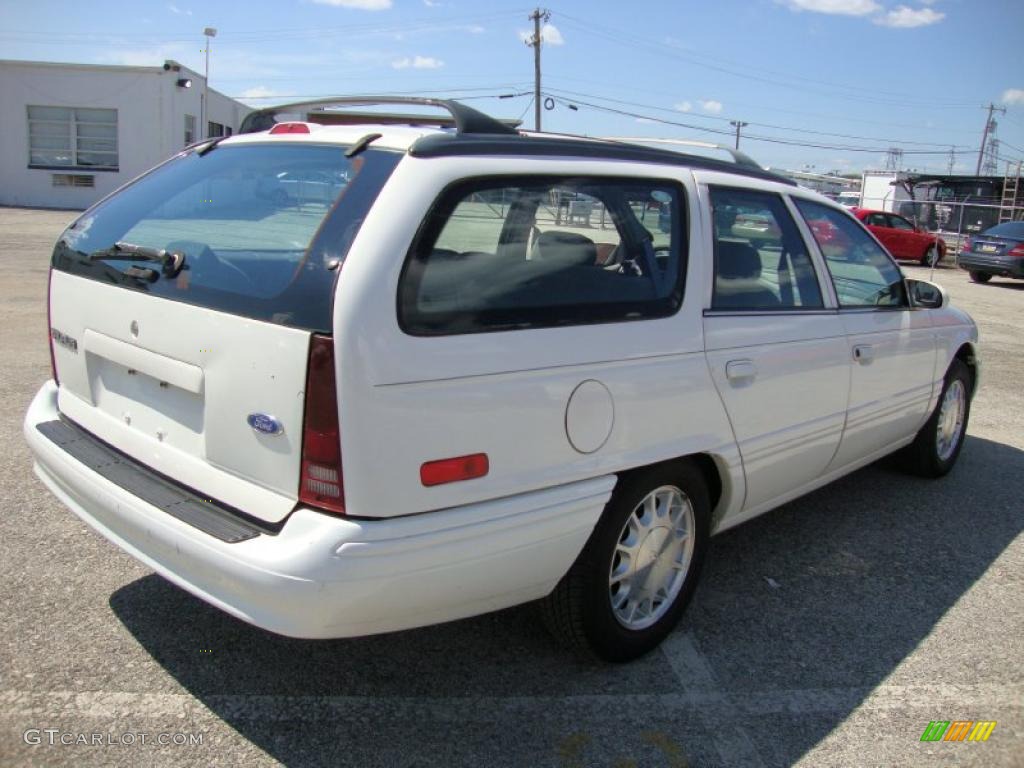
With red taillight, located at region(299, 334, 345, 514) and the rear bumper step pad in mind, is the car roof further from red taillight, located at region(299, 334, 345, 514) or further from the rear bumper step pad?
the rear bumper step pad

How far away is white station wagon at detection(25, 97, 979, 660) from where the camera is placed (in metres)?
2.32

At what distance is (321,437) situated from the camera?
2303 mm

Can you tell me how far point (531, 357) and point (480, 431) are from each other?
276 millimetres

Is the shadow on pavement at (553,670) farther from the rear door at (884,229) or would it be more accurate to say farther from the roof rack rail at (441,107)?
the rear door at (884,229)

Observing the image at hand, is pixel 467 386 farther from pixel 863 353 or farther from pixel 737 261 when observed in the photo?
pixel 863 353

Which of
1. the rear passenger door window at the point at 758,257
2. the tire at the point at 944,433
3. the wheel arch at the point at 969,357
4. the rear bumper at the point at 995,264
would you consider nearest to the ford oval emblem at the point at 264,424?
the rear passenger door window at the point at 758,257

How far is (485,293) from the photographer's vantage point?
2.54 m

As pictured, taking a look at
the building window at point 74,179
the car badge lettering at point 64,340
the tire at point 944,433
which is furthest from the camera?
the building window at point 74,179

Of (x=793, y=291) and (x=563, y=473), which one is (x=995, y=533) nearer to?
(x=793, y=291)

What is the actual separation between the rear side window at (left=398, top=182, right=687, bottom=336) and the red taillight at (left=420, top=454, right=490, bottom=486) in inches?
14.0

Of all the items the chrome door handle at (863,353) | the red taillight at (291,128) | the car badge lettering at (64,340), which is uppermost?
the red taillight at (291,128)

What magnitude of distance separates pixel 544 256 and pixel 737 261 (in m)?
1.00

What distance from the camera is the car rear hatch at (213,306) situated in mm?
2375

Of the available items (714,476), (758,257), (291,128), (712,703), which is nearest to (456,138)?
(291,128)
